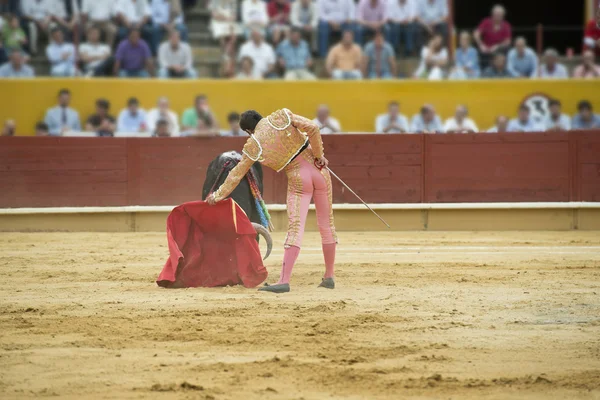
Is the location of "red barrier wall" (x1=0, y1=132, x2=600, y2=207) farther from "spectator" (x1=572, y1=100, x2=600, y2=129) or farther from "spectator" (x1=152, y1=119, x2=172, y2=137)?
"spectator" (x1=572, y1=100, x2=600, y2=129)

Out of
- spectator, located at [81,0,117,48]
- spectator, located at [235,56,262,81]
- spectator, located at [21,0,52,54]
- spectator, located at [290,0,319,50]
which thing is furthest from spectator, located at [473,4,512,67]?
spectator, located at [21,0,52,54]

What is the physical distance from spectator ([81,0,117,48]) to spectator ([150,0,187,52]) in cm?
50

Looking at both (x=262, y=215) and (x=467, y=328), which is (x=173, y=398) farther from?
(x=262, y=215)

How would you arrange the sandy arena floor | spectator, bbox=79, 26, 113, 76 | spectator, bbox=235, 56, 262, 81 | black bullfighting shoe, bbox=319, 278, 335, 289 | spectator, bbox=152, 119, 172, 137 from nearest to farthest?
the sandy arena floor → black bullfighting shoe, bbox=319, 278, 335, 289 → spectator, bbox=152, 119, 172, 137 → spectator, bbox=79, 26, 113, 76 → spectator, bbox=235, 56, 262, 81

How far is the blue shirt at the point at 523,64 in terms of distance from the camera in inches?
521

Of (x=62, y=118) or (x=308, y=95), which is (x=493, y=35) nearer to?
(x=308, y=95)

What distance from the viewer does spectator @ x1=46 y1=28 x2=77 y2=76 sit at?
12.8m

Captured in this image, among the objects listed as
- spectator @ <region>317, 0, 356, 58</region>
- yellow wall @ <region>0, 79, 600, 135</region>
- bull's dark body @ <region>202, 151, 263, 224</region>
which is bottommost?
bull's dark body @ <region>202, 151, 263, 224</region>

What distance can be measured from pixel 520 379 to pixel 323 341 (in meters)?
1.11

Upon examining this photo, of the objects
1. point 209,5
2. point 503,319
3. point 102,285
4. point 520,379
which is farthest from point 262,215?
point 209,5

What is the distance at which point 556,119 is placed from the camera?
12.4 m

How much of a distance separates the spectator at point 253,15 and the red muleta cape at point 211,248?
6.35 meters

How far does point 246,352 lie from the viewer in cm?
503

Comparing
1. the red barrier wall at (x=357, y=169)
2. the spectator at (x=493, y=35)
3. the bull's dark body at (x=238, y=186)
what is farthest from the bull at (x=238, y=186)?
the spectator at (x=493, y=35)
